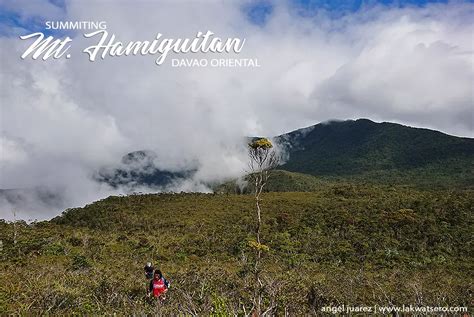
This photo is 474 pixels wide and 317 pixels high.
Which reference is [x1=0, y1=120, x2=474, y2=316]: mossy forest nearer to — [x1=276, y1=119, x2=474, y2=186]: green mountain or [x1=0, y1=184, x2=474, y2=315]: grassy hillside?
[x1=0, y1=184, x2=474, y2=315]: grassy hillside

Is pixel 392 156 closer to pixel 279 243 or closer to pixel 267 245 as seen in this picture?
pixel 279 243

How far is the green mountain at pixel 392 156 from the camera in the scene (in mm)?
93725

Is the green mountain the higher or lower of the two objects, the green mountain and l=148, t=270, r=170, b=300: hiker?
the higher

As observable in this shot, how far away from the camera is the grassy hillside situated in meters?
16.1

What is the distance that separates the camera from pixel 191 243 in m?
35.2

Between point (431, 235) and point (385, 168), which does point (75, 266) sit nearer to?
point (431, 235)

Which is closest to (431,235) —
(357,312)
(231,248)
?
(231,248)

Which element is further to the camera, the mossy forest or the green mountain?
the green mountain

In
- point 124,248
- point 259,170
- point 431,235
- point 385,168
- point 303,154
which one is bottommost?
point 124,248

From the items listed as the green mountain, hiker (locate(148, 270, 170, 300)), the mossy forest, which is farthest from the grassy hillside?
the green mountain

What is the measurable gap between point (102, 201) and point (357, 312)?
5449cm

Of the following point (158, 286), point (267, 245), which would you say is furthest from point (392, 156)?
point (158, 286)

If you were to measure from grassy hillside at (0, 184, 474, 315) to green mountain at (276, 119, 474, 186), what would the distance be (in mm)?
43298

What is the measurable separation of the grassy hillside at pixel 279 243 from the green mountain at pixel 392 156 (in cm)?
4330
